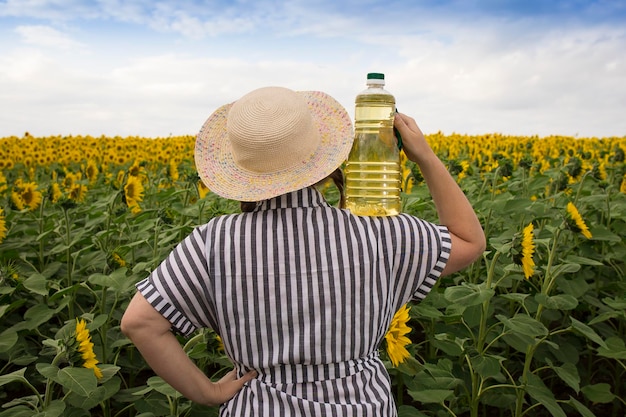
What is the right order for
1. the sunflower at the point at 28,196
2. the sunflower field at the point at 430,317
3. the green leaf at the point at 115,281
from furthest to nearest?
the sunflower at the point at 28,196 < the green leaf at the point at 115,281 < the sunflower field at the point at 430,317

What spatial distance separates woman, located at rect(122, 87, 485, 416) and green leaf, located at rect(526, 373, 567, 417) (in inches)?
45.8

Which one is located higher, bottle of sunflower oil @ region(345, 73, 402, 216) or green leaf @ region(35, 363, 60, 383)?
bottle of sunflower oil @ region(345, 73, 402, 216)

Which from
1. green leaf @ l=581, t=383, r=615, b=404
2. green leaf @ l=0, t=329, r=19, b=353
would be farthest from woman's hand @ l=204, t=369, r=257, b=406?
green leaf @ l=581, t=383, r=615, b=404

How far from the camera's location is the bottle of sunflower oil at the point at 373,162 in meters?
2.12

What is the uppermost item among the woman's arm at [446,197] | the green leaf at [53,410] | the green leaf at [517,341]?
the woman's arm at [446,197]

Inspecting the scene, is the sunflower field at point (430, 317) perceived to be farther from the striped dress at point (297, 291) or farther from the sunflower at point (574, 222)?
the striped dress at point (297, 291)

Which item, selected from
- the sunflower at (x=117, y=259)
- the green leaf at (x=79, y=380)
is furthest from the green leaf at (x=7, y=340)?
the green leaf at (x=79, y=380)

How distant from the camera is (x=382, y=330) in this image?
183 cm

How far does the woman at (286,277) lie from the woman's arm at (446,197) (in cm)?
11

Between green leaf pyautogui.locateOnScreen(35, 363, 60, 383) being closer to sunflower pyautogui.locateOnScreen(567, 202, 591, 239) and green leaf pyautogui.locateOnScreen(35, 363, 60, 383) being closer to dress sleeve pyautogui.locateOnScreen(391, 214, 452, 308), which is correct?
dress sleeve pyautogui.locateOnScreen(391, 214, 452, 308)

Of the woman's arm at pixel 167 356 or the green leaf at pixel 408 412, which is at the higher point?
the woman's arm at pixel 167 356

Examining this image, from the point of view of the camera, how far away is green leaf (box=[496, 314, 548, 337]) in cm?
252

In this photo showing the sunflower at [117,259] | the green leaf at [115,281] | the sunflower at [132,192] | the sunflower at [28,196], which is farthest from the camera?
the sunflower at [28,196]

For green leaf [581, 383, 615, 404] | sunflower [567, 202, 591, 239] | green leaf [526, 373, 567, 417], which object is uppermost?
sunflower [567, 202, 591, 239]
